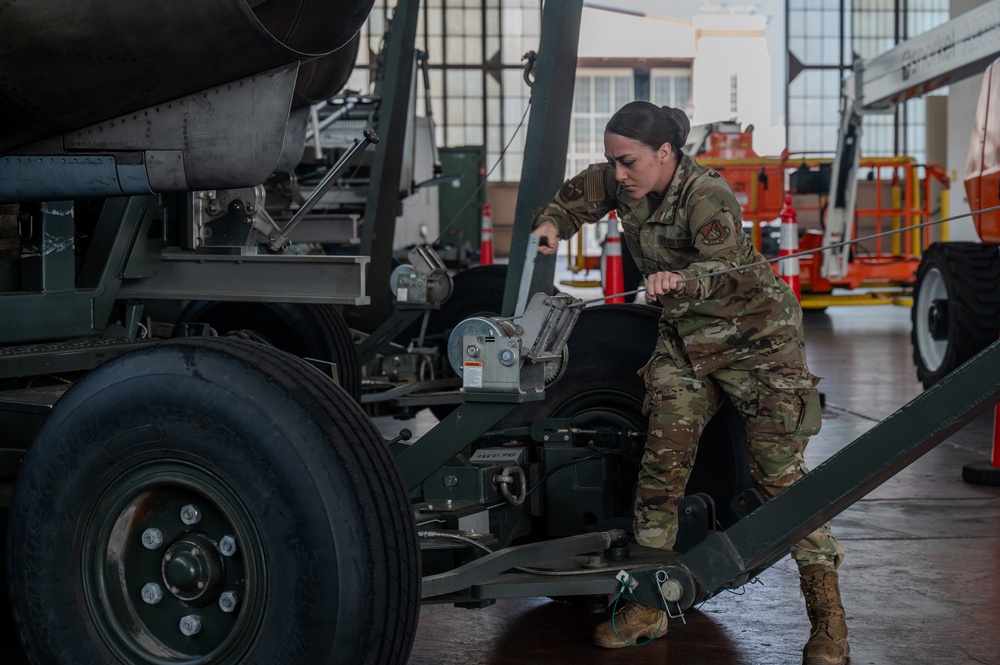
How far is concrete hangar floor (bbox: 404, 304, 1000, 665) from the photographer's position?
10.3ft

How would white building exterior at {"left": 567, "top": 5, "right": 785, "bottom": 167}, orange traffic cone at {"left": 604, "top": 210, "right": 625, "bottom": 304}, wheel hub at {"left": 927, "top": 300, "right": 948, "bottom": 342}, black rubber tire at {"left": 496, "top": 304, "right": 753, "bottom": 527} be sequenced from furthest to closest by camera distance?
white building exterior at {"left": 567, "top": 5, "right": 785, "bottom": 167} → orange traffic cone at {"left": 604, "top": 210, "right": 625, "bottom": 304} → wheel hub at {"left": 927, "top": 300, "right": 948, "bottom": 342} → black rubber tire at {"left": 496, "top": 304, "right": 753, "bottom": 527}

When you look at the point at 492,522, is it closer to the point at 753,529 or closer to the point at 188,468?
the point at 753,529

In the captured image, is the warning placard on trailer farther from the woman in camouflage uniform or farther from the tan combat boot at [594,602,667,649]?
the tan combat boot at [594,602,667,649]

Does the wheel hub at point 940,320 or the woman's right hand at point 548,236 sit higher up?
the woman's right hand at point 548,236

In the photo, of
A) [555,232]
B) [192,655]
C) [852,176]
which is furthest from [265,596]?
[852,176]

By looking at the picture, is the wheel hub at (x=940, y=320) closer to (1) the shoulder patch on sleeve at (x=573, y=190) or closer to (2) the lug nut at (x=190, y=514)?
(1) the shoulder patch on sleeve at (x=573, y=190)

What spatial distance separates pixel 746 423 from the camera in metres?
3.29

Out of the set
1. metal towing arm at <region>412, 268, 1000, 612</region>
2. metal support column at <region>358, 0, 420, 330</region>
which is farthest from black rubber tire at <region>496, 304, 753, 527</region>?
metal support column at <region>358, 0, 420, 330</region>

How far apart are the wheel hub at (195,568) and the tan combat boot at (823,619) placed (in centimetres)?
151

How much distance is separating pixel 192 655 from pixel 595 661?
3.66ft

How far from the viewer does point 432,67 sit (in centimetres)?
2923

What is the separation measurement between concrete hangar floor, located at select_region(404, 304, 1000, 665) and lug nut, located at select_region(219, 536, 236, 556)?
887 millimetres

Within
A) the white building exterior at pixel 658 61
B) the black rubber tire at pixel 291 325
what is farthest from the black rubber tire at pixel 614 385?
the white building exterior at pixel 658 61

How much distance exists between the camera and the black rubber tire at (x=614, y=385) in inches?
138
